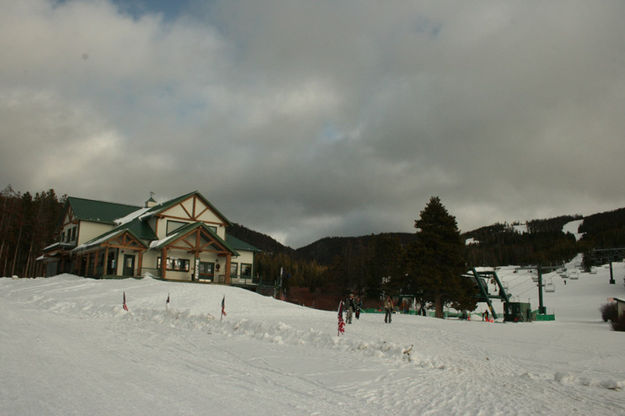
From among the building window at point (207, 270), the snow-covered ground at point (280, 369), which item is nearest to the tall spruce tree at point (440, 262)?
the snow-covered ground at point (280, 369)

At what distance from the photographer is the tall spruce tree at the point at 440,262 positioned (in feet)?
126

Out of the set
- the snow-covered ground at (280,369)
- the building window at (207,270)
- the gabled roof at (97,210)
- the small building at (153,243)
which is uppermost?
the gabled roof at (97,210)

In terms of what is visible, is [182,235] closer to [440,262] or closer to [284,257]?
[440,262]

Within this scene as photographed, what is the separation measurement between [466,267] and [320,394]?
110 feet

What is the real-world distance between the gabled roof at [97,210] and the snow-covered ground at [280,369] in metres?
26.1

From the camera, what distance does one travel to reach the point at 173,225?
145 feet

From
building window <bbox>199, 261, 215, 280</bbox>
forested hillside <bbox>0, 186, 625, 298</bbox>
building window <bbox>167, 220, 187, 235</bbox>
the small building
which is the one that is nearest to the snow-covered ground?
the small building

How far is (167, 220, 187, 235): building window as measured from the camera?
43719mm

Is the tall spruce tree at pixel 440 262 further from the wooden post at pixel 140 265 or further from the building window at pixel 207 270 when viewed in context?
the wooden post at pixel 140 265

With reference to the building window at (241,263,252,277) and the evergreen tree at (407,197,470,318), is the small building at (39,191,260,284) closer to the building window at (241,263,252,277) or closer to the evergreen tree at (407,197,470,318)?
the building window at (241,263,252,277)

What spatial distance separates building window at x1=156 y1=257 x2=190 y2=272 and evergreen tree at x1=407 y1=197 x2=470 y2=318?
68.1 ft

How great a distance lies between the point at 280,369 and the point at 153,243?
109ft

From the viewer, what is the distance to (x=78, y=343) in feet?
43.4

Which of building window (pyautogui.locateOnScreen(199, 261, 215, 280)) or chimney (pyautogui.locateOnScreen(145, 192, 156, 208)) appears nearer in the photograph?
building window (pyautogui.locateOnScreen(199, 261, 215, 280))
